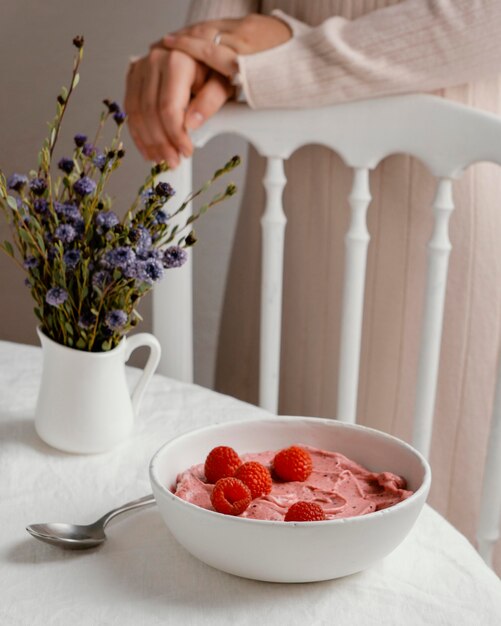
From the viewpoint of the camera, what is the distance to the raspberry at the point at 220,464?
0.63 metres

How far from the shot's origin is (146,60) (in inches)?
46.1

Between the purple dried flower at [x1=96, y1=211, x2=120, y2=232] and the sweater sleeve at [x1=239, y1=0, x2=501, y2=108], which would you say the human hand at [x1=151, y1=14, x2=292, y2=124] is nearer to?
the sweater sleeve at [x1=239, y1=0, x2=501, y2=108]

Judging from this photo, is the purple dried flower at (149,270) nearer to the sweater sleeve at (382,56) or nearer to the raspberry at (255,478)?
the raspberry at (255,478)

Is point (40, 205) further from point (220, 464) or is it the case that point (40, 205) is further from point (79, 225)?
point (220, 464)

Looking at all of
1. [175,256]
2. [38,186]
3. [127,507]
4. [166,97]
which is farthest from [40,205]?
[166,97]

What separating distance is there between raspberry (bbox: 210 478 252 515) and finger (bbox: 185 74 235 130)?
2.18 feet

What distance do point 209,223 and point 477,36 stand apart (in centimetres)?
92

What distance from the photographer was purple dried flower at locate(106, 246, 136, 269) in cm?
68

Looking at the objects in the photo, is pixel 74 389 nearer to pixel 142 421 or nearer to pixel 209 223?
pixel 142 421

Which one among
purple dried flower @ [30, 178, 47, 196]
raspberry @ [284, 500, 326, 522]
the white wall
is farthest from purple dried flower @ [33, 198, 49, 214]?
the white wall

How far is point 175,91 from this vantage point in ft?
3.69

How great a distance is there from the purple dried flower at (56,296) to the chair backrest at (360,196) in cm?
52

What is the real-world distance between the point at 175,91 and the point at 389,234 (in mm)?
367

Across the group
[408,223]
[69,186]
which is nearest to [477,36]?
[408,223]
